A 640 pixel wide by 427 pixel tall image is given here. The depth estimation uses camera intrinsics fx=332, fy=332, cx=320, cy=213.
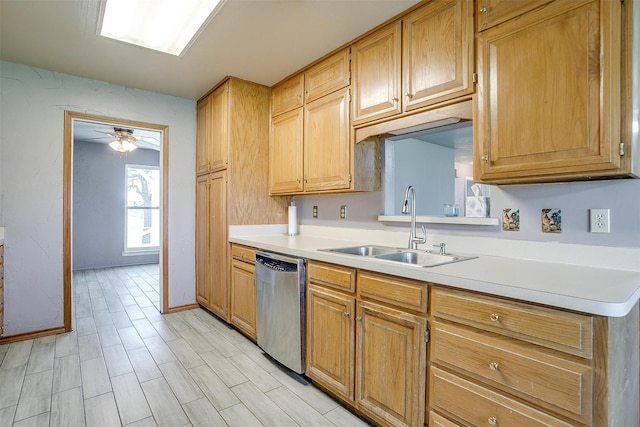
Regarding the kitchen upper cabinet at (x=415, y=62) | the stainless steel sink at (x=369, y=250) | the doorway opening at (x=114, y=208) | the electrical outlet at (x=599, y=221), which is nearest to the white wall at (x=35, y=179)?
the doorway opening at (x=114, y=208)

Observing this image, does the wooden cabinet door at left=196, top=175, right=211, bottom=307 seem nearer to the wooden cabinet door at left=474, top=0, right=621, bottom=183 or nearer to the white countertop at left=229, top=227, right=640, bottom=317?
the white countertop at left=229, top=227, right=640, bottom=317

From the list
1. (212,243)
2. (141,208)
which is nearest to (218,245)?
(212,243)

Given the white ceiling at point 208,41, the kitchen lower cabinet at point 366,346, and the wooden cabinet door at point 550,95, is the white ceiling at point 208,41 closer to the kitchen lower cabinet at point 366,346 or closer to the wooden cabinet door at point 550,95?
the wooden cabinet door at point 550,95

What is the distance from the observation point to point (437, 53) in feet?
6.15

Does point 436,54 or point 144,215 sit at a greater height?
point 436,54

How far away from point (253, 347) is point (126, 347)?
3.47ft

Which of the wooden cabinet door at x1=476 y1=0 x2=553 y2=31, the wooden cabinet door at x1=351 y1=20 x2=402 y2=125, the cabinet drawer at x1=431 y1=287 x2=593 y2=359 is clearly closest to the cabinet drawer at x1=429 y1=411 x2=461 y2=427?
the cabinet drawer at x1=431 y1=287 x2=593 y2=359

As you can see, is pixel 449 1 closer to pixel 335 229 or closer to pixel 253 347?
pixel 335 229

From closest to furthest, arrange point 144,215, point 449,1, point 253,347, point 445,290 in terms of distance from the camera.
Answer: point 445,290 → point 449,1 → point 253,347 → point 144,215

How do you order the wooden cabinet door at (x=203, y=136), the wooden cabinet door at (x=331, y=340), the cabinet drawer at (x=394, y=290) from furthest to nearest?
the wooden cabinet door at (x=203, y=136), the wooden cabinet door at (x=331, y=340), the cabinet drawer at (x=394, y=290)

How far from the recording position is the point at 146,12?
2.20 meters

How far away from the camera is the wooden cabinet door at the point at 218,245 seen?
3.22m

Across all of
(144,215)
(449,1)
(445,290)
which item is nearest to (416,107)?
(449,1)

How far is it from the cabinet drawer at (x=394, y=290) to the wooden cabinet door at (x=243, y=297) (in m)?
1.27
